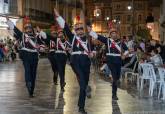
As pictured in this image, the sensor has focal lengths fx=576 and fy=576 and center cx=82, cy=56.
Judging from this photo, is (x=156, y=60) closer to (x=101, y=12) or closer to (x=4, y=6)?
(x=4, y=6)

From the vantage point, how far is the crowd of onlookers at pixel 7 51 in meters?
45.4

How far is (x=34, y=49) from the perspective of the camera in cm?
1686

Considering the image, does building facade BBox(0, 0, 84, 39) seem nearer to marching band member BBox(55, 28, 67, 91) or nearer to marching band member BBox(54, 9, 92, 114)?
marching band member BBox(55, 28, 67, 91)

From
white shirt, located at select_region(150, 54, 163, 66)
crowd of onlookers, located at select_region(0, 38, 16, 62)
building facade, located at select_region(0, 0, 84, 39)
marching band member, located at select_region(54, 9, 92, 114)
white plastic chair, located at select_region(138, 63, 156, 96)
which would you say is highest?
building facade, located at select_region(0, 0, 84, 39)

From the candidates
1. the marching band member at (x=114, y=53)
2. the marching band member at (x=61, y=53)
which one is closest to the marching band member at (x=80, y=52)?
the marching band member at (x=114, y=53)

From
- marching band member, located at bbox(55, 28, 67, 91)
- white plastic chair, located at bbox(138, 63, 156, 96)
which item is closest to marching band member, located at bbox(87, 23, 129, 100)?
white plastic chair, located at bbox(138, 63, 156, 96)

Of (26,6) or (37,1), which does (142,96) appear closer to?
(26,6)

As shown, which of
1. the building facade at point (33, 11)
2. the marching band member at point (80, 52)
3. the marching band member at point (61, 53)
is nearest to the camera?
the marching band member at point (80, 52)

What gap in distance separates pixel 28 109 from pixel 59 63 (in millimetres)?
5563

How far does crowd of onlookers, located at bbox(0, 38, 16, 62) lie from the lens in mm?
45372

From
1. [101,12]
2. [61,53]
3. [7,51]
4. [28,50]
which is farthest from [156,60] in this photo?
[101,12]

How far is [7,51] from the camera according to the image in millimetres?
47125

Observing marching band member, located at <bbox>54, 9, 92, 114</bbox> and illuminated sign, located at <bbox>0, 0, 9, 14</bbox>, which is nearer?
marching band member, located at <bbox>54, 9, 92, 114</bbox>

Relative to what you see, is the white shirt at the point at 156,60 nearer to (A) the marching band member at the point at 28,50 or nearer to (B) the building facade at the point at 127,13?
(A) the marching band member at the point at 28,50
